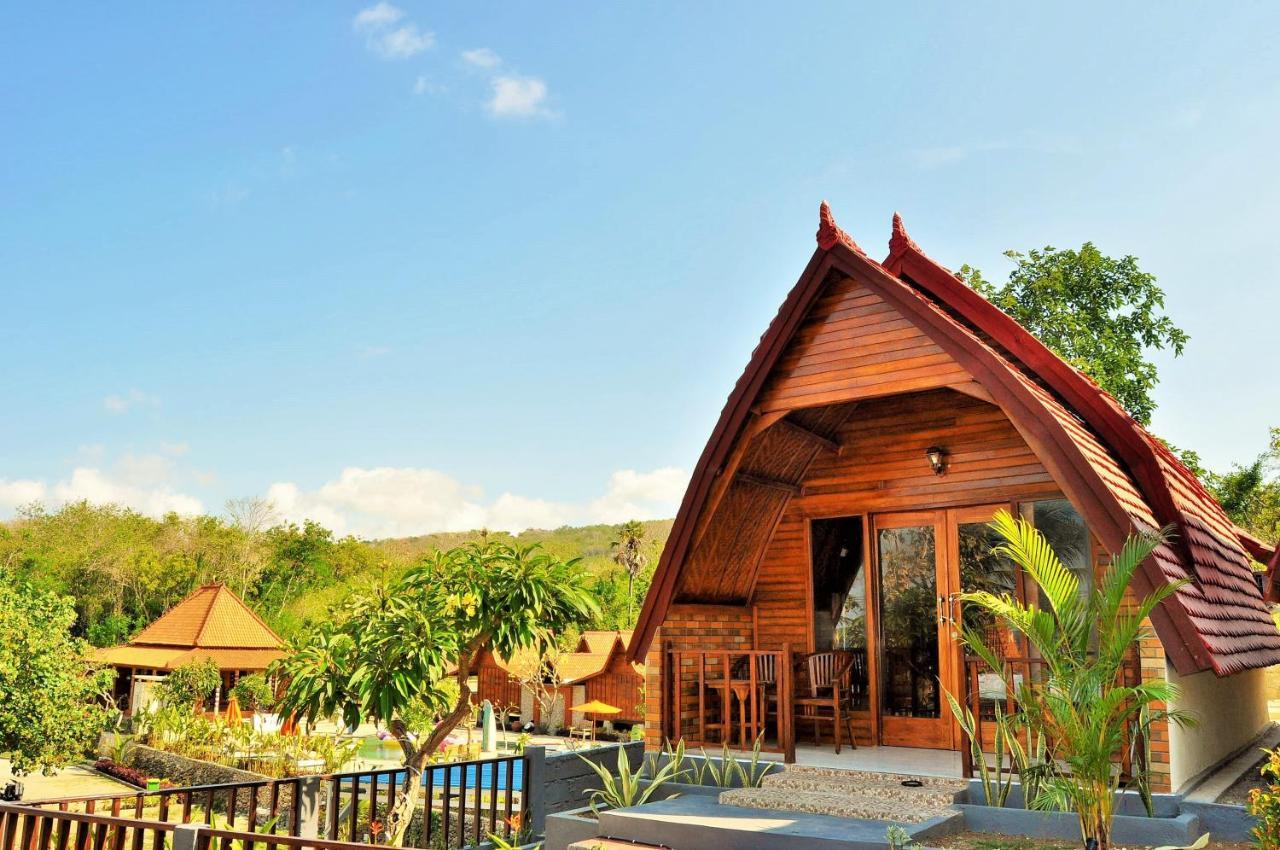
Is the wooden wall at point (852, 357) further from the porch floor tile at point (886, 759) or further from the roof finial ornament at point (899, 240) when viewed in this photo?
the porch floor tile at point (886, 759)

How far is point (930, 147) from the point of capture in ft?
40.3

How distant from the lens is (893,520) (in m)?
9.33

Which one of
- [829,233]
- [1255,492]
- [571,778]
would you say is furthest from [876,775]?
[1255,492]

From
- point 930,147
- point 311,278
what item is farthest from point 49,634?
point 311,278

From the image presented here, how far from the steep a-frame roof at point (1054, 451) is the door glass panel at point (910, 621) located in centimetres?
Answer: 127

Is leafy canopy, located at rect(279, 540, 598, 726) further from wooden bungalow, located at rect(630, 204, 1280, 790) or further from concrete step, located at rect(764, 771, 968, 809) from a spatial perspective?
concrete step, located at rect(764, 771, 968, 809)

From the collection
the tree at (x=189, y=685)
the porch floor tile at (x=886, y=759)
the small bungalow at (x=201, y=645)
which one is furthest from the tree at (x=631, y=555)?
the porch floor tile at (x=886, y=759)

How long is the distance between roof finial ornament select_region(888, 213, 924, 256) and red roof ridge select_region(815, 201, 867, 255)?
43.5 inches

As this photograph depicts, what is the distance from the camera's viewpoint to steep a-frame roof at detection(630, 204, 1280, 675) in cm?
662

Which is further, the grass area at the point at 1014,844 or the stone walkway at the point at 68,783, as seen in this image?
the stone walkway at the point at 68,783

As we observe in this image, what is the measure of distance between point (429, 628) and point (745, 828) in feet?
9.63

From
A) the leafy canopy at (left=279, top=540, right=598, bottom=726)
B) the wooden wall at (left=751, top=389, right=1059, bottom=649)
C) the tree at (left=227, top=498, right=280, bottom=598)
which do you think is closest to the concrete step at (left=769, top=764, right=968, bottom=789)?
the wooden wall at (left=751, top=389, right=1059, bottom=649)

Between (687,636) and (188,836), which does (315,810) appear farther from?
(687,636)

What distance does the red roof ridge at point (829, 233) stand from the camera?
7949 mm
